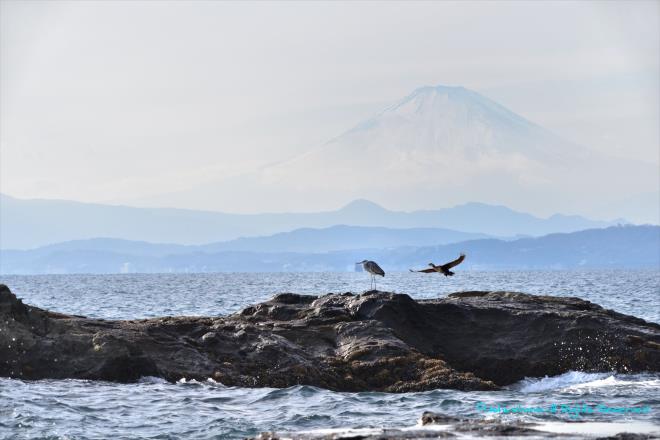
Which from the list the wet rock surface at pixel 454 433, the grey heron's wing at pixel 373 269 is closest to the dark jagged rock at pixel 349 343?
the grey heron's wing at pixel 373 269

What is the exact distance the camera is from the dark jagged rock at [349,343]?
1013 inches

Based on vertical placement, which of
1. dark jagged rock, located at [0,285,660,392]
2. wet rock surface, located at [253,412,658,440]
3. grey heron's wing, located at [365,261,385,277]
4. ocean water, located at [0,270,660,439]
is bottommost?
ocean water, located at [0,270,660,439]

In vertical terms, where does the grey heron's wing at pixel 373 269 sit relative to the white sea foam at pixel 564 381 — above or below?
above

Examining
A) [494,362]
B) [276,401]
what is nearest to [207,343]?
[276,401]

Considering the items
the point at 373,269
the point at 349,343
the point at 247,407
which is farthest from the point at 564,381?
the point at 247,407

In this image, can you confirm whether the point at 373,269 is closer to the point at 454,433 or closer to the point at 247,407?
the point at 247,407

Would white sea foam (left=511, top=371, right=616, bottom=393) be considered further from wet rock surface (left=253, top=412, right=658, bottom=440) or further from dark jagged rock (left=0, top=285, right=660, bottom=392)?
wet rock surface (left=253, top=412, right=658, bottom=440)

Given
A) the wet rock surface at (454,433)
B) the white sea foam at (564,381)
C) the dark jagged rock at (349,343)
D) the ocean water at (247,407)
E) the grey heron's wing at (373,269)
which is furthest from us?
the grey heron's wing at (373,269)

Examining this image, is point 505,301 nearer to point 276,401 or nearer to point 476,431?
point 276,401

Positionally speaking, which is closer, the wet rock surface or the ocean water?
the wet rock surface

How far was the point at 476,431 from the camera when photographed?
16156 millimetres

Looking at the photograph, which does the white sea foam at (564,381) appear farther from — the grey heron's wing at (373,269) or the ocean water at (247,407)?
the grey heron's wing at (373,269)

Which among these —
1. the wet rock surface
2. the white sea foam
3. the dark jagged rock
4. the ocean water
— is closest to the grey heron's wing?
the dark jagged rock

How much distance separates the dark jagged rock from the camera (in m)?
25.7
